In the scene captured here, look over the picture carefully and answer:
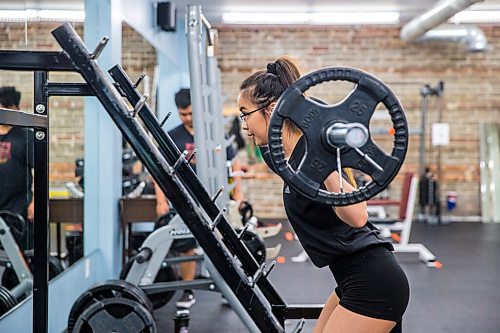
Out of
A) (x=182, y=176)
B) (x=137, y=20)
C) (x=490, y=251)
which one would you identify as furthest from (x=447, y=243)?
(x=182, y=176)

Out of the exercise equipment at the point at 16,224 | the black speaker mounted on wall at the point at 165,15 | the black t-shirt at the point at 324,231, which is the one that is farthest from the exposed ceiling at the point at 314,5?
the black t-shirt at the point at 324,231

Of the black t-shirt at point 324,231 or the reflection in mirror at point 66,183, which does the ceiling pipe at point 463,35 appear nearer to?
the reflection in mirror at point 66,183

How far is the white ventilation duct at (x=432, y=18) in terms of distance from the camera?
7.34 meters

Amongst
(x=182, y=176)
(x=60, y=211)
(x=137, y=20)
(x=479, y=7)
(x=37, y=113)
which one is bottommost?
(x=60, y=211)

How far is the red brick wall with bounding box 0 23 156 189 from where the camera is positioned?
11.2 feet

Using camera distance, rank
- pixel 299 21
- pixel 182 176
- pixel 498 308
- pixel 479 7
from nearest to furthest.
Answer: pixel 182 176
pixel 498 308
pixel 479 7
pixel 299 21

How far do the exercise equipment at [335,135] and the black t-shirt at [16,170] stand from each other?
2065 mm

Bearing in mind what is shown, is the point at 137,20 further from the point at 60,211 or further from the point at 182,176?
the point at 182,176

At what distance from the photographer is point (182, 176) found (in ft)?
9.71

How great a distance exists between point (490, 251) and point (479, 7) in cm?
315

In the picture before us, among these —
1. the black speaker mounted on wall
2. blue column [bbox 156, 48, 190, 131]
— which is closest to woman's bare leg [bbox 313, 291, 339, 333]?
the black speaker mounted on wall

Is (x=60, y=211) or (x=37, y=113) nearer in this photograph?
(x=37, y=113)


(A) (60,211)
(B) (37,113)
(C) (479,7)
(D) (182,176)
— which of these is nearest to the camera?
(B) (37,113)

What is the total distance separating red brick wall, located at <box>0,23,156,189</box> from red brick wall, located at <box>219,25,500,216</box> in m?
3.84
